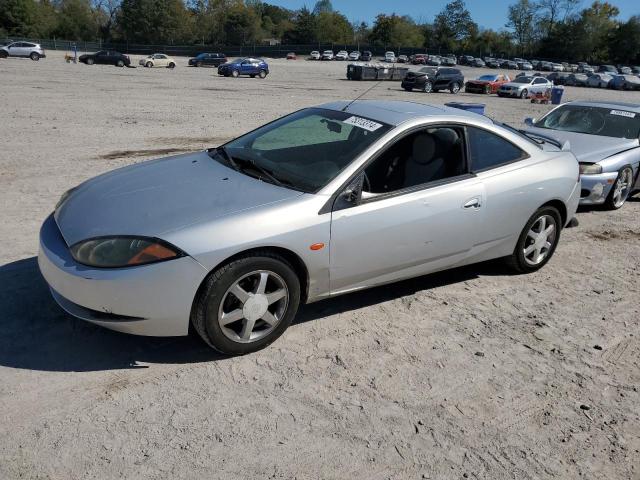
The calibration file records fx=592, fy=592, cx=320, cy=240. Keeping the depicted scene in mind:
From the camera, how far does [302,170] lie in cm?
423

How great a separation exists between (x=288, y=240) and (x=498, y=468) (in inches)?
68.1

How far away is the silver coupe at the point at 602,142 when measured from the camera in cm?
759

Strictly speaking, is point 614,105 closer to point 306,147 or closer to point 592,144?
point 592,144

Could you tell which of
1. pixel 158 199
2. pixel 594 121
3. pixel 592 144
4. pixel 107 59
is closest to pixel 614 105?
pixel 594 121

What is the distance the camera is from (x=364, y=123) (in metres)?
4.54

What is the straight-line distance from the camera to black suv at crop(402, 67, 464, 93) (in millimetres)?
34156

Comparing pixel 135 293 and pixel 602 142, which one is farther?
pixel 602 142

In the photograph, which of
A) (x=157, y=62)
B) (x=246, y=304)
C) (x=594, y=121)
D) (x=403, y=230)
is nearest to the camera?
(x=246, y=304)

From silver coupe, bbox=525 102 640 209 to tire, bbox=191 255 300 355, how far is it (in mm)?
5255

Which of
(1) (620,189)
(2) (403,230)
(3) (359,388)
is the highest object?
(2) (403,230)

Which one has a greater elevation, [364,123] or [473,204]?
[364,123]

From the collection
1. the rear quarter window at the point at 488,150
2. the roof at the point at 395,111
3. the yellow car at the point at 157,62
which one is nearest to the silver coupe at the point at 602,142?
the rear quarter window at the point at 488,150

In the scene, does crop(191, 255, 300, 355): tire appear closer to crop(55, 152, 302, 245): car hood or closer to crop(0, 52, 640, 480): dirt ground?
crop(0, 52, 640, 480): dirt ground

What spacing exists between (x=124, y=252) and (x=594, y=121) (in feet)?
25.2
